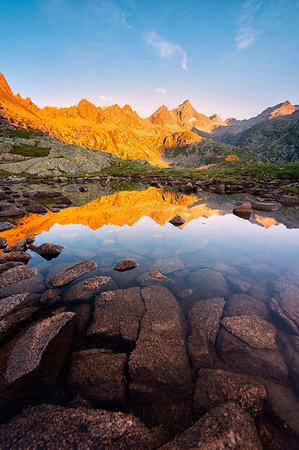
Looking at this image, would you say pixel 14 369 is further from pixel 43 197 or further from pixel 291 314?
pixel 43 197

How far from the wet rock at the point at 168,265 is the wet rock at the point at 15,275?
20.3ft

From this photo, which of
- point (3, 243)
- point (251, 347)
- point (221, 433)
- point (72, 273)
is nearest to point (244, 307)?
point (251, 347)

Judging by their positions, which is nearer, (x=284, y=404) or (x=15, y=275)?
(x=284, y=404)

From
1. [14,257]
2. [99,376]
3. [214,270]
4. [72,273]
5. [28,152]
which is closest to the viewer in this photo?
[99,376]

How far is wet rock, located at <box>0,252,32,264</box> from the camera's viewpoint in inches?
381

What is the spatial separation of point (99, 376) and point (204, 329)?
11.0 feet

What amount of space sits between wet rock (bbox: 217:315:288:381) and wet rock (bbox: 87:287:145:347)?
273 cm

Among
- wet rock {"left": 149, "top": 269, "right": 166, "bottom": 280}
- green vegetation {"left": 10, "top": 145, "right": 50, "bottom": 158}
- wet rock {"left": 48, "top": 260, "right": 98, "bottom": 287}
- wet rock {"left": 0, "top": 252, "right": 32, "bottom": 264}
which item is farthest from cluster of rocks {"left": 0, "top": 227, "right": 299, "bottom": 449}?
green vegetation {"left": 10, "top": 145, "right": 50, "bottom": 158}

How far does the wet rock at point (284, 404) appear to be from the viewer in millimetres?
3650

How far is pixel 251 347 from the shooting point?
17.1 ft

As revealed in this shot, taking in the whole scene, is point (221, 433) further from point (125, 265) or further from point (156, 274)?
point (125, 265)

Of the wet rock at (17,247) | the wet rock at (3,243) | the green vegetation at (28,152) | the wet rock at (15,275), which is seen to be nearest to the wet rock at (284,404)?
the wet rock at (15,275)

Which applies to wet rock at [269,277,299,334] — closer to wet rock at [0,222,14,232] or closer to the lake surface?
the lake surface

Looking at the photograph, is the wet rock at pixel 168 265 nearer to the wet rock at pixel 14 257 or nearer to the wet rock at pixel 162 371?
the wet rock at pixel 162 371
